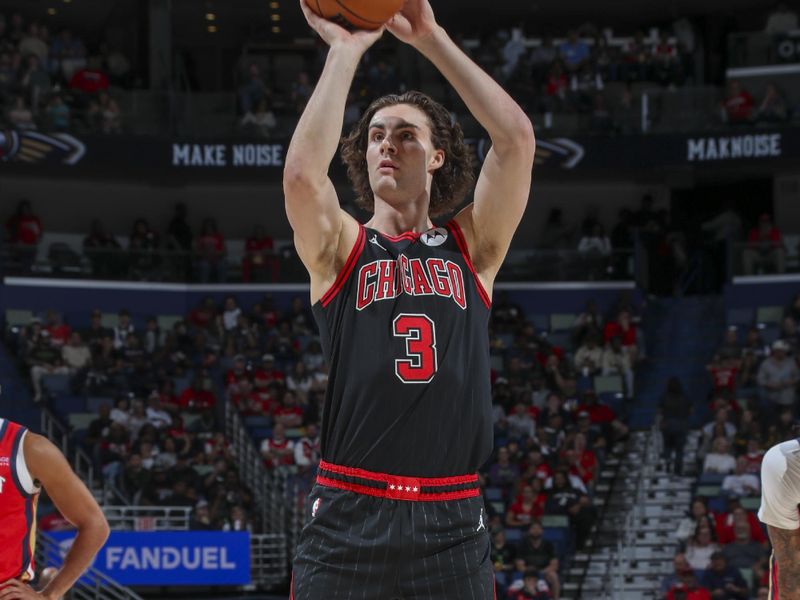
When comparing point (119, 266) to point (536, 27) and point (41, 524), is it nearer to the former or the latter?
point (41, 524)

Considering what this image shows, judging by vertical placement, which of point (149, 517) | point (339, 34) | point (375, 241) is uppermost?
point (339, 34)

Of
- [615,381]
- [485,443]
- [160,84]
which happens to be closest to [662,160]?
[615,381]

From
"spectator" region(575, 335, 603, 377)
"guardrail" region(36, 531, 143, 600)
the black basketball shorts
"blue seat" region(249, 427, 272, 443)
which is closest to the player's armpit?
the black basketball shorts

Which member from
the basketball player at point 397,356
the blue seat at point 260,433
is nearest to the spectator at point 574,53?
the blue seat at point 260,433

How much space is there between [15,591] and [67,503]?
14.5 inches

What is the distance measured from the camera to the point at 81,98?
920 inches

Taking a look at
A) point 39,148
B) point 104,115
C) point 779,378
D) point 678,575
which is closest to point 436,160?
point 678,575

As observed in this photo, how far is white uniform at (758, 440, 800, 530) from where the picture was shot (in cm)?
519

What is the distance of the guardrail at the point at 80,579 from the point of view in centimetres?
1514

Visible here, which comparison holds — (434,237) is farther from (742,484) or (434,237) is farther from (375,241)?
(742,484)

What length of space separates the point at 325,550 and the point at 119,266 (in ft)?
62.8

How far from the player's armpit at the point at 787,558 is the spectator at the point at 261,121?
63.1 ft

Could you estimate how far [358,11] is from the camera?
4199 millimetres

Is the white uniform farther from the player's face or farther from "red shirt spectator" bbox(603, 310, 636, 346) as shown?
"red shirt spectator" bbox(603, 310, 636, 346)
